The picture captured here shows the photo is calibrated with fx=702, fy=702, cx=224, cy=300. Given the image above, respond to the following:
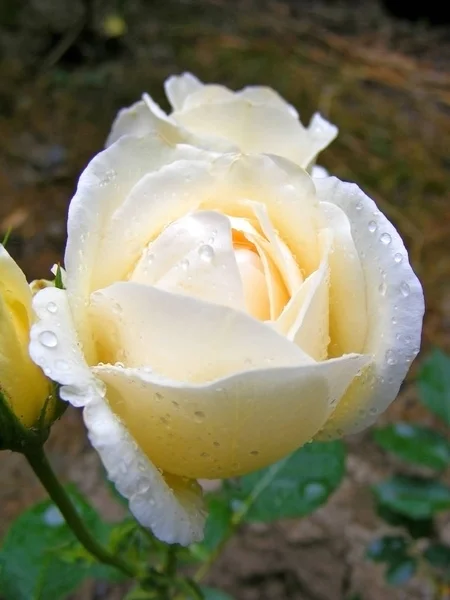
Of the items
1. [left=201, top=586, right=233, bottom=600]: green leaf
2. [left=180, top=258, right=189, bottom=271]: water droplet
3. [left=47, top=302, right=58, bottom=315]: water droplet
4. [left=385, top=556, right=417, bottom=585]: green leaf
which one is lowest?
[left=385, top=556, right=417, bottom=585]: green leaf

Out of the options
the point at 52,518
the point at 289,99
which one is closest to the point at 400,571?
the point at 52,518

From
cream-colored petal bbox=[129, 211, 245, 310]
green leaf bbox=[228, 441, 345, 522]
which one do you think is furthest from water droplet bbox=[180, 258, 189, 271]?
green leaf bbox=[228, 441, 345, 522]

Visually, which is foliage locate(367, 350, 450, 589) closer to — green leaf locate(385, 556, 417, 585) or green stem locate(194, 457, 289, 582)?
green leaf locate(385, 556, 417, 585)

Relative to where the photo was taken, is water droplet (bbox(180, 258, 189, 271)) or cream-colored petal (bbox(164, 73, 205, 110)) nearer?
water droplet (bbox(180, 258, 189, 271))

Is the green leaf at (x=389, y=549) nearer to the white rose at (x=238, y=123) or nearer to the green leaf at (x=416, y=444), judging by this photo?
the green leaf at (x=416, y=444)

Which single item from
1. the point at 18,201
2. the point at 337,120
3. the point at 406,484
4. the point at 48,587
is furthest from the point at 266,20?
the point at 48,587

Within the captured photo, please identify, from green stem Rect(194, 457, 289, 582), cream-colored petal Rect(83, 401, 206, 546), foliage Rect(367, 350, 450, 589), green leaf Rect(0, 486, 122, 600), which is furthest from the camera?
foliage Rect(367, 350, 450, 589)

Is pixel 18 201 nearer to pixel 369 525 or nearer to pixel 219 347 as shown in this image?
pixel 369 525

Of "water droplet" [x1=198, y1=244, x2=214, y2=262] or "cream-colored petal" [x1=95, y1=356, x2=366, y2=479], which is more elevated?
"water droplet" [x1=198, y1=244, x2=214, y2=262]

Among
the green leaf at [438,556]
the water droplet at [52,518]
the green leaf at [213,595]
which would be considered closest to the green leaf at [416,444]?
the green leaf at [438,556]
